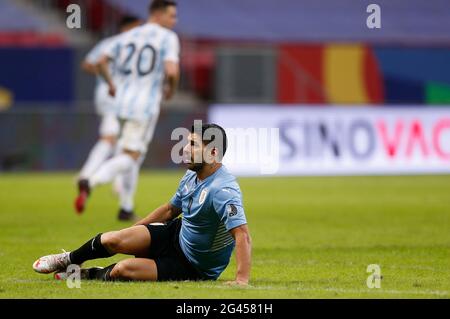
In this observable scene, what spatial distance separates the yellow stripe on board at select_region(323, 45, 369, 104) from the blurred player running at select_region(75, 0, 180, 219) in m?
11.3

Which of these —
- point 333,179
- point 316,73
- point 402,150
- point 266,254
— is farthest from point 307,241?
point 316,73

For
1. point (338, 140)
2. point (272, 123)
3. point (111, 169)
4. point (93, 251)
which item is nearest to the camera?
point (93, 251)

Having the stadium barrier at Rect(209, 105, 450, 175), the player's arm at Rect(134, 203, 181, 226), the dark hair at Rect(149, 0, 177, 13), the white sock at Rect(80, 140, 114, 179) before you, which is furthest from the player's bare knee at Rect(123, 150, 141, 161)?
the stadium barrier at Rect(209, 105, 450, 175)

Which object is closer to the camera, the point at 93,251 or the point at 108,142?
the point at 93,251

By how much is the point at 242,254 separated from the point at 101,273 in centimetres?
117

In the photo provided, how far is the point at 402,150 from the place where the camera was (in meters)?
22.0

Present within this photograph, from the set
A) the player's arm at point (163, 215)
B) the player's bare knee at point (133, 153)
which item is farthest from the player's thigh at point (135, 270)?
the player's bare knee at point (133, 153)

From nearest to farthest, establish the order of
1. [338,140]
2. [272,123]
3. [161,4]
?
[161,4] < [338,140] < [272,123]

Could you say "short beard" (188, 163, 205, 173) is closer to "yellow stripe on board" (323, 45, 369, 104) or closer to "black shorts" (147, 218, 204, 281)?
"black shorts" (147, 218, 204, 281)

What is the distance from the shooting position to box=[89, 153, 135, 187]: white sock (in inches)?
472

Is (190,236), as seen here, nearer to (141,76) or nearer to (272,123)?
(141,76)

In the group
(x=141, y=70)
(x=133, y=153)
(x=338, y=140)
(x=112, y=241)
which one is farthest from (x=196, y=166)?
(x=338, y=140)

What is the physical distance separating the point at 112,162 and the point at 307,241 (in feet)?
8.62

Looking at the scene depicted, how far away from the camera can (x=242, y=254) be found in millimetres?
7027
